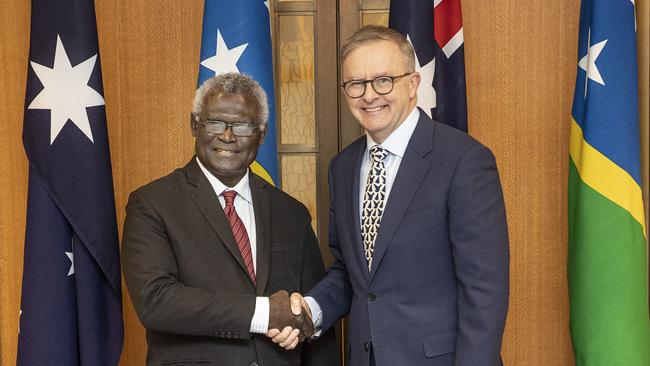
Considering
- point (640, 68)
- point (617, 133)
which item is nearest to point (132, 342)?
point (617, 133)

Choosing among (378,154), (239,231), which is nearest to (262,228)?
(239,231)

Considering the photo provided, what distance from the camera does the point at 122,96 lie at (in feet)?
10.9

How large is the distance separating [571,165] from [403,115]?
3.67 ft

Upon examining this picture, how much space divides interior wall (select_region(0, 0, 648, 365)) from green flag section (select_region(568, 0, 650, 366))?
50 cm

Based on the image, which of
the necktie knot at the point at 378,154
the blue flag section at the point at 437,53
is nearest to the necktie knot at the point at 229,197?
the necktie knot at the point at 378,154

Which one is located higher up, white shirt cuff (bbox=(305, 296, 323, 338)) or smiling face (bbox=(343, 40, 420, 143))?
smiling face (bbox=(343, 40, 420, 143))

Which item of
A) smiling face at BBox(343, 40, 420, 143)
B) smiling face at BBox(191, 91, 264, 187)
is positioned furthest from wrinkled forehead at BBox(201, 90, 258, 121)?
smiling face at BBox(343, 40, 420, 143)

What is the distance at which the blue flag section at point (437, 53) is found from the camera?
9.28 ft

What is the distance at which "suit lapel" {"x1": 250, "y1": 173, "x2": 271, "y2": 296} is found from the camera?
213 centimetres

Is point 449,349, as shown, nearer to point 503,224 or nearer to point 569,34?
point 503,224

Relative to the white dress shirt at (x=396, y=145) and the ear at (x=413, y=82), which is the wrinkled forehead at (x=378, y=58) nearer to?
the ear at (x=413, y=82)

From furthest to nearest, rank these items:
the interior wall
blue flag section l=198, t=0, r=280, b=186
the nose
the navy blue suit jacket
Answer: the interior wall, blue flag section l=198, t=0, r=280, b=186, the nose, the navy blue suit jacket

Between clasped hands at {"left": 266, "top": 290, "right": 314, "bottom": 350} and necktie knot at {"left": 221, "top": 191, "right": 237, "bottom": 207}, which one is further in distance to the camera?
necktie knot at {"left": 221, "top": 191, "right": 237, "bottom": 207}

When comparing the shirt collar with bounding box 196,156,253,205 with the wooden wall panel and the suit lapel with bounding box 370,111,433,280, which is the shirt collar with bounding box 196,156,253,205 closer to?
the suit lapel with bounding box 370,111,433,280
